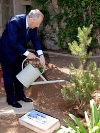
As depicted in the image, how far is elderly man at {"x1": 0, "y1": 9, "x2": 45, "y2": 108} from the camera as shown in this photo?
3.70 metres

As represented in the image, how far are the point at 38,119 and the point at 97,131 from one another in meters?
1.10

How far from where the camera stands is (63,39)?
276 inches

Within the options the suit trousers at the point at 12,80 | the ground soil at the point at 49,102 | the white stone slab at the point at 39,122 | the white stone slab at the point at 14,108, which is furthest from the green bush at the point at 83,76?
the suit trousers at the point at 12,80

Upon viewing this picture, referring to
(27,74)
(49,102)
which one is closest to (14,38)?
(27,74)

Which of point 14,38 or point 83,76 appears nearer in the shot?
point 14,38

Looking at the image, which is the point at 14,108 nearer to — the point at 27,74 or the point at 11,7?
the point at 27,74

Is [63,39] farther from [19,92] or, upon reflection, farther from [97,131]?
[97,131]

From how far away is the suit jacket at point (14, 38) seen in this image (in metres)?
3.71

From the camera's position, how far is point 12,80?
13.4 ft

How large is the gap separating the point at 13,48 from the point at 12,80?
508 millimetres

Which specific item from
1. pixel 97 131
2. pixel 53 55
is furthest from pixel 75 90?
pixel 53 55

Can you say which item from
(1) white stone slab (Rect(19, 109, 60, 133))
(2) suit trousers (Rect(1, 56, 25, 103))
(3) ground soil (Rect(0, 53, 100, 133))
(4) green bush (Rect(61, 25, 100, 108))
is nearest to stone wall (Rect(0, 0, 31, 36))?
(3) ground soil (Rect(0, 53, 100, 133))

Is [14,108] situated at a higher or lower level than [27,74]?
lower

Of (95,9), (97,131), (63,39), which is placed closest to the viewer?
(97,131)
